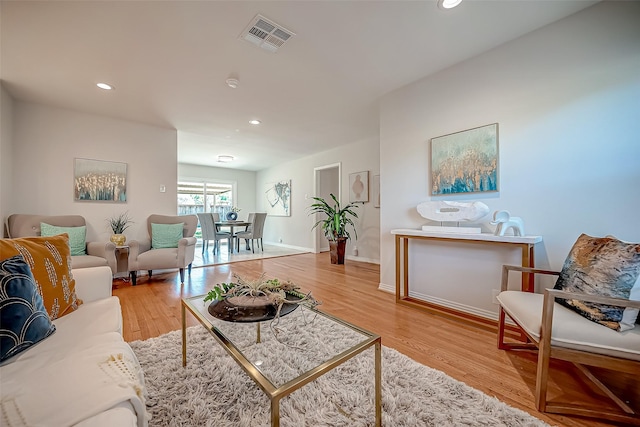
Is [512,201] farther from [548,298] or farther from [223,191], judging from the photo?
[223,191]

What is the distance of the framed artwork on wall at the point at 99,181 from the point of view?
342 centimetres

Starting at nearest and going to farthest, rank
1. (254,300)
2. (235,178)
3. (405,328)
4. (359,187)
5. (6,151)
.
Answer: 1. (254,300)
2. (405,328)
3. (6,151)
4. (359,187)
5. (235,178)

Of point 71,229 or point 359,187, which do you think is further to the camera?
point 359,187

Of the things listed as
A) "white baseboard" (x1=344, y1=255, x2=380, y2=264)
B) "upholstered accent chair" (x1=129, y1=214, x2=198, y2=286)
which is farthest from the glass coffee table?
"white baseboard" (x1=344, y1=255, x2=380, y2=264)

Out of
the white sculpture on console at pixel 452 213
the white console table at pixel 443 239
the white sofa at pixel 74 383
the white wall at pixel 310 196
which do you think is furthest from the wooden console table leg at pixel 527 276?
the white wall at pixel 310 196

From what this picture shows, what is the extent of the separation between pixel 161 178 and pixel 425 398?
4.44m

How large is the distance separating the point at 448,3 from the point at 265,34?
134 centimetres

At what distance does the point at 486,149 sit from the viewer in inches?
86.8

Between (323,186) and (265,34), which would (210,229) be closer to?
(323,186)

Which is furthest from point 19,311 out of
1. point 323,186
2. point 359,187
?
point 323,186

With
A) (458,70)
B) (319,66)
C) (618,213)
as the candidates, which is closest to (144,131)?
(319,66)

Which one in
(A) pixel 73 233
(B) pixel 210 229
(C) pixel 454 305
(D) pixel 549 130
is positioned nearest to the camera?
(D) pixel 549 130

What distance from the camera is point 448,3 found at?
5.50 ft

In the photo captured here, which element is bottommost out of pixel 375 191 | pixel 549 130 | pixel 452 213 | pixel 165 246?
pixel 165 246
